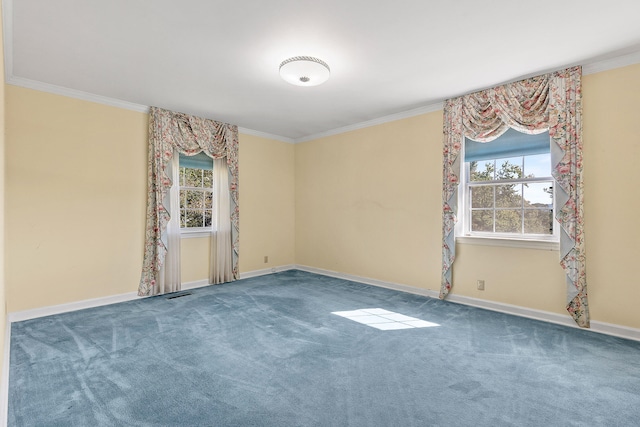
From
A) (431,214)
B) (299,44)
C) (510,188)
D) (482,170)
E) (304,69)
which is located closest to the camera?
(299,44)

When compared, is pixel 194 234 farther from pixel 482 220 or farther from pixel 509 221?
pixel 509 221

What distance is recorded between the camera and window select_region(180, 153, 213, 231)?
471cm

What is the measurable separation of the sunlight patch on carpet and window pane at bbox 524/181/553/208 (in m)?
1.86

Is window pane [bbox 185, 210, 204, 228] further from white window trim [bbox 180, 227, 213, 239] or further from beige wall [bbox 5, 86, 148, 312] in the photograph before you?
beige wall [bbox 5, 86, 148, 312]

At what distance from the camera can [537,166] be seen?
A: 351 centimetres

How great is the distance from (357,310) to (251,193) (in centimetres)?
298

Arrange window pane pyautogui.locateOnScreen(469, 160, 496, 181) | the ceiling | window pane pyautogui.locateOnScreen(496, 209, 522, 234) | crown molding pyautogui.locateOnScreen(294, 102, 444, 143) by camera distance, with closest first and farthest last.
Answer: the ceiling → window pane pyautogui.locateOnScreen(496, 209, 522, 234) → window pane pyautogui.locateOnScreen(469, 160, 496, 181) → crown molding pyautogui.locateOnScreen(294, 102, 444, 143)

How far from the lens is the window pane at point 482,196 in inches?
152

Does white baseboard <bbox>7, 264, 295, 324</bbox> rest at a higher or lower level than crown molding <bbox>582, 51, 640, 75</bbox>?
lower

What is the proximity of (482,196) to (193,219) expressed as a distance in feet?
14.0

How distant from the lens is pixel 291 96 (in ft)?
12.7

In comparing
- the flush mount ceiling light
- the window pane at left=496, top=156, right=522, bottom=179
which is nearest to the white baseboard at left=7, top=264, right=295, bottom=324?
Answer: the flush mount ceiling light

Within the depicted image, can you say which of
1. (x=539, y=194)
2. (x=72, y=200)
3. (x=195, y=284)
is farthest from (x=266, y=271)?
(x=539, y=194)

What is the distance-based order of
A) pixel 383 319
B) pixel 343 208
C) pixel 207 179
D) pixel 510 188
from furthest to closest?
pixel 343 208 < pixel 207 179 < pixel 510 188 < pixel 383 319
